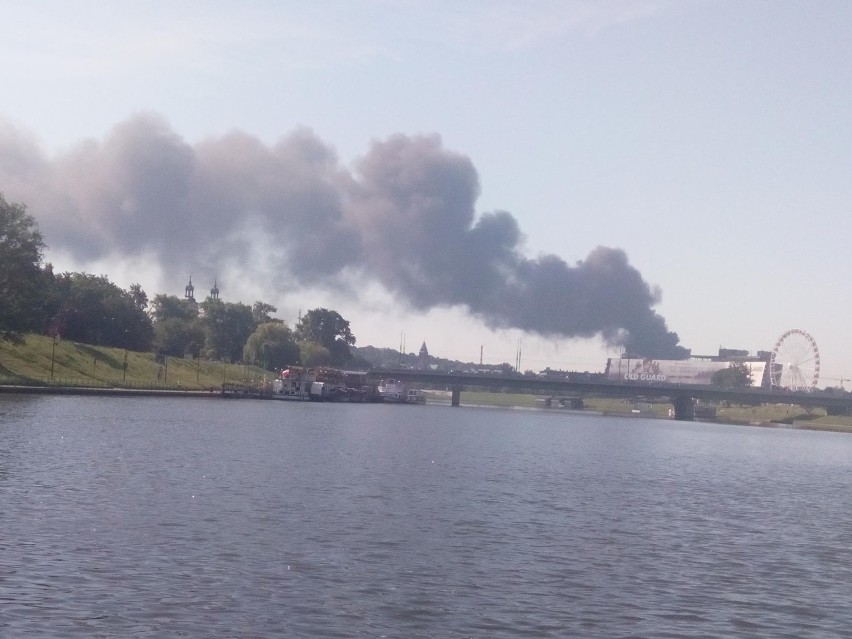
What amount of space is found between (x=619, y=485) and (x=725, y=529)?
15.3m

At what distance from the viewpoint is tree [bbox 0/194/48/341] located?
105250 mm

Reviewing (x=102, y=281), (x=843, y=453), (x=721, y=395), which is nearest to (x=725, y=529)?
(x=843, y=453)

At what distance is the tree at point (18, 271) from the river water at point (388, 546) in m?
48.8

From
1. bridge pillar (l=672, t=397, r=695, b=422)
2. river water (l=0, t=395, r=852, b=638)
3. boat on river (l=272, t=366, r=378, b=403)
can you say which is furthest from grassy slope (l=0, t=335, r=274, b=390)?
bridge pillar (l=672, t=397, r=695, b=422)

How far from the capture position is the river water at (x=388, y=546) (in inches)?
849

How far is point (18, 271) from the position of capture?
349 feet

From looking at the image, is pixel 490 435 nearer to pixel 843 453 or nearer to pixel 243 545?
pixel 843 453

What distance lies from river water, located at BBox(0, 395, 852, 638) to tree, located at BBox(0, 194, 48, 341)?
48841 millimetres

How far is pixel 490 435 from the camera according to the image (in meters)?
98.6

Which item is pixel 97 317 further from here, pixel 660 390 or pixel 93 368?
pixel 660 390

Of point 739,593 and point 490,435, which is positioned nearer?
point 739,593

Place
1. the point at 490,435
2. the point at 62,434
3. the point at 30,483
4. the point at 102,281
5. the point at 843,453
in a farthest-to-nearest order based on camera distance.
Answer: the point at 102,281, the point at 843,453, the point at 490,435, the point at 62,434, the point at 30,483

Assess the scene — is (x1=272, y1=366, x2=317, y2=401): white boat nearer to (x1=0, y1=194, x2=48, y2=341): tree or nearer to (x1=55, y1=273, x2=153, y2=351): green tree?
(x1=55, y1=273, x2=153, y2=351): green tree

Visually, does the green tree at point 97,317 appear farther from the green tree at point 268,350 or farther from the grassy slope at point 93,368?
the green tree at point 268,350
